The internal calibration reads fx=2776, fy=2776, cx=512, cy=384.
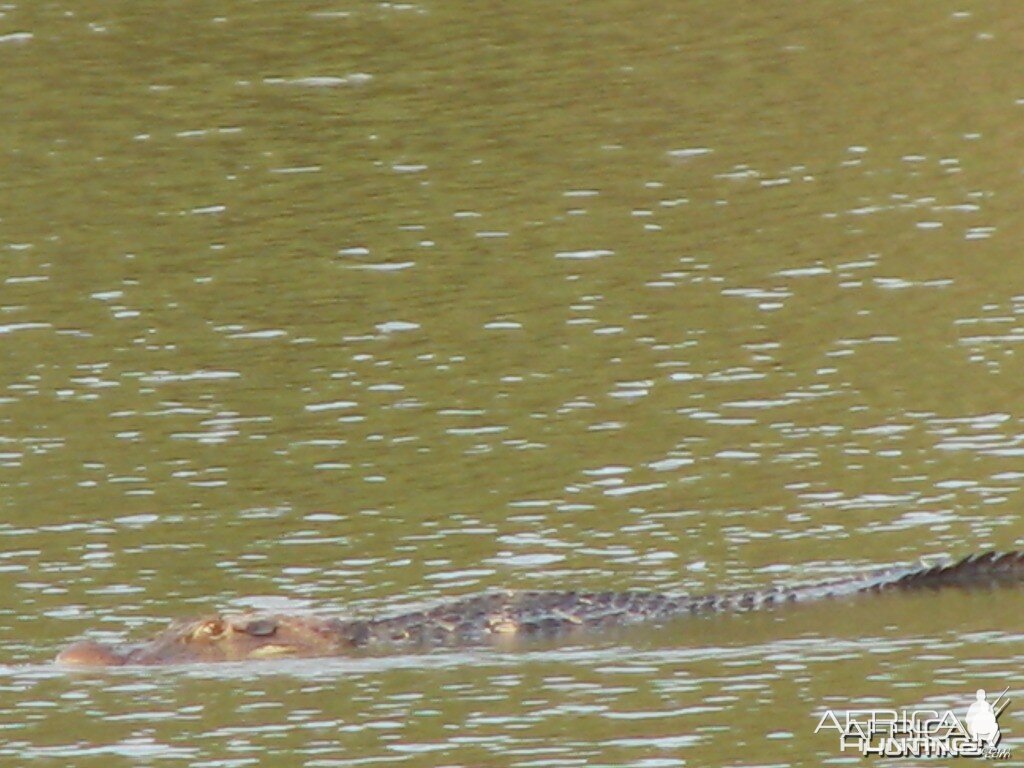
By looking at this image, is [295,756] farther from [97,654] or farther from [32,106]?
[32,106]

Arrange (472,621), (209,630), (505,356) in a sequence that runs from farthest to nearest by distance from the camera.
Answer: (505,356) → (209,630) → (472,621)

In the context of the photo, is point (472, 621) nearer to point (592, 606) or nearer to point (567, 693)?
point (592, 606)

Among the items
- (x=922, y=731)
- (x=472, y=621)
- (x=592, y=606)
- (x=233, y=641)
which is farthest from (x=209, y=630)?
(x=922, y=731)

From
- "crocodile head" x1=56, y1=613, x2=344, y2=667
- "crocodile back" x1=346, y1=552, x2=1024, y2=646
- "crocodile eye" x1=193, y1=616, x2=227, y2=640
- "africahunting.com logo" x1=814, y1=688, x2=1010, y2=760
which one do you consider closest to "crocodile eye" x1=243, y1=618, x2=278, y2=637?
"crocodile head" x1=56, y1=613, x2=344, y2=667

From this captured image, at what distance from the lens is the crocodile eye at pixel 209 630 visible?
65.5 feet

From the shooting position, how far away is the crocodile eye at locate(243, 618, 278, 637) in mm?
20016

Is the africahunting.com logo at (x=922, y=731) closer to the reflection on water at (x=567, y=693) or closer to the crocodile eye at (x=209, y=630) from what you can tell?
the reflection on water at (x=567, y=693)

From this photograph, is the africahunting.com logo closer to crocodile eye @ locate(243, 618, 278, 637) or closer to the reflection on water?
the reflection on water

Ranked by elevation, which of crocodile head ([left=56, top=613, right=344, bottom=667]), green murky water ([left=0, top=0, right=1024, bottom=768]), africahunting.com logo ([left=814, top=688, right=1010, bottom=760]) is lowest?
green murky water ([left=0, top=0, right=1024, bottom=768])

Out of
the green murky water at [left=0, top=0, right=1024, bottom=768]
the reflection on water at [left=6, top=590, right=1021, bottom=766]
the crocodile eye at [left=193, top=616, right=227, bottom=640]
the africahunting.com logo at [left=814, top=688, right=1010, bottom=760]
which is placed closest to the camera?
the africahunting.com logo at [left=814, top=688, right=1010, bottom=760]

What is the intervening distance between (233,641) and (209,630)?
0.19 m

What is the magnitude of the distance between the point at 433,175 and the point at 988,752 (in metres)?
22.1

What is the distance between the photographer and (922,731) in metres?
16.7

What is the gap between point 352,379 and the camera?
28391 mm
